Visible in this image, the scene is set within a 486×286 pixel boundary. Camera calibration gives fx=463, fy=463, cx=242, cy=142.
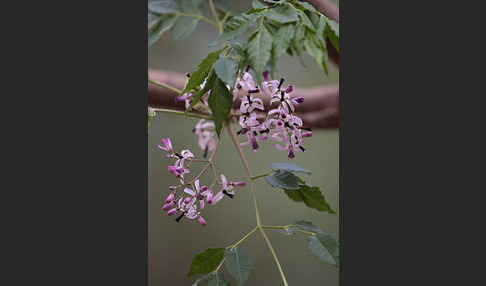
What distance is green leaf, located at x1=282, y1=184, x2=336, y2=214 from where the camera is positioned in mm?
1245

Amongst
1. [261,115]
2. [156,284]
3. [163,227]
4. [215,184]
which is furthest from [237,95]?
[156,284]

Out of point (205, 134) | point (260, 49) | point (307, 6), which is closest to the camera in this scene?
point (260, 49)

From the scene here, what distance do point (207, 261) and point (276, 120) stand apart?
41 centimetres

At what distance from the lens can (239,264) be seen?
1.20m

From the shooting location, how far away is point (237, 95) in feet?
4.28

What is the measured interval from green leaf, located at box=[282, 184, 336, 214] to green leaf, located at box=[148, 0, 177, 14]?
2.31 ft

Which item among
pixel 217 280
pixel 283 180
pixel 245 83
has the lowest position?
pixel 217 280

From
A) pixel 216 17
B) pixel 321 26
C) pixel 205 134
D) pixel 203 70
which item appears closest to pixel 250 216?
pixel 205 134

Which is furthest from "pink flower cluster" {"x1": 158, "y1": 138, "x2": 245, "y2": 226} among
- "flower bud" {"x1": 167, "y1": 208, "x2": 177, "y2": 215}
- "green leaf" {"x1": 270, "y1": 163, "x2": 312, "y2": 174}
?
"green leaf" {"x1": 270, "y1": 163, "x2": 312, "y2": 174}

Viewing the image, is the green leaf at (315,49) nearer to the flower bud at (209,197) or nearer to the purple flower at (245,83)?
the purple flower at (245,83)

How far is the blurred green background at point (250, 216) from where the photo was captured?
4.10 ft

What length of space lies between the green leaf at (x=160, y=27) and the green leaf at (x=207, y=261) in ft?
2.20

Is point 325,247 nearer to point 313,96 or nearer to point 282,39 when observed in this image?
point 282,39

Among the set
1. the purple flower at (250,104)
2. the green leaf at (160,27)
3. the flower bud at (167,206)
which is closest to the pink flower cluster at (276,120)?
the purple flower at (250,104)
